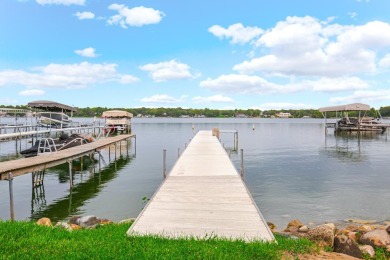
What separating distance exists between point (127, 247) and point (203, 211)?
10.1 ft

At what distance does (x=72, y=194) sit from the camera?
18109 mm

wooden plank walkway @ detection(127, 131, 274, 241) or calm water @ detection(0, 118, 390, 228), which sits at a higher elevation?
wooden plank walkway @ detection(127, 131, 274, 241)

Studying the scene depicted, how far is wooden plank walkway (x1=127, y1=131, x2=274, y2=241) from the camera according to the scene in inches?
303

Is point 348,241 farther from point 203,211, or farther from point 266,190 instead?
point 266,190

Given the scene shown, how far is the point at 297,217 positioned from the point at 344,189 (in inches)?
264

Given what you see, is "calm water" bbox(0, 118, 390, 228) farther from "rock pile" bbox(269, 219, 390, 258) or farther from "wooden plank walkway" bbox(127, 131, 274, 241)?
"rock pile" bbox(269, 219, 390, 258)

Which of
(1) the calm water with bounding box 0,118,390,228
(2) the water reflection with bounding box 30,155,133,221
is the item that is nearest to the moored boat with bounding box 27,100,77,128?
(2) the water reflection with bounding box 30,155,133,221

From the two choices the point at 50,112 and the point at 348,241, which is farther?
the point at 50,112

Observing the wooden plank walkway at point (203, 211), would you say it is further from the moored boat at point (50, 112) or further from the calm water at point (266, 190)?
the moored boat at point (50, 112)

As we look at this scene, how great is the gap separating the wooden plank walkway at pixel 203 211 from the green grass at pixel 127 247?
0.48 m

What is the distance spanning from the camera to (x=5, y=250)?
659cm

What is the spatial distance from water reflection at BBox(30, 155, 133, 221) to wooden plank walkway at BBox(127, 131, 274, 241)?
5429 mm

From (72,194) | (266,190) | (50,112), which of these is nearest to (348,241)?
(266,190)

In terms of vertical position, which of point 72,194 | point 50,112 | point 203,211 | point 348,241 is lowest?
point 72,194
